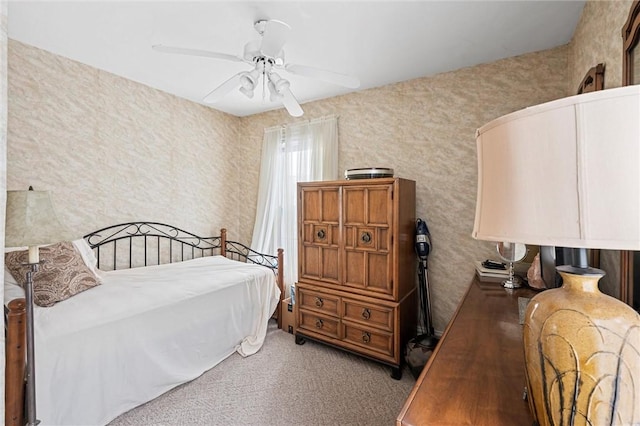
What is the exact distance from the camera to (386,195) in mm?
2475

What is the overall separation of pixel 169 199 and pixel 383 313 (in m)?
2.75

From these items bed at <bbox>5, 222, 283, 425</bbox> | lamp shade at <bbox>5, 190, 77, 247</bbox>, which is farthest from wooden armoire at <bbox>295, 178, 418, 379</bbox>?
lamp shade at <bbox>5, 190, 77, 247</bbox>

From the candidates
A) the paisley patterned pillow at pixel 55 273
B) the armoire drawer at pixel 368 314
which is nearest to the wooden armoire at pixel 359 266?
the armoire drawer at pixel 368 314

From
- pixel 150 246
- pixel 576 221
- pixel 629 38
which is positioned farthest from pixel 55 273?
pixel 629 38

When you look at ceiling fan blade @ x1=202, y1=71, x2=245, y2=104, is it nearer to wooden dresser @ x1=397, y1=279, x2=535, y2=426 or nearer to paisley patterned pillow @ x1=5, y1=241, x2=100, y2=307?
paisley patterned pillow @ x1=5, y1=241, x2=100, y2=307

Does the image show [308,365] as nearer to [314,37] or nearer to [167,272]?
[167,272]

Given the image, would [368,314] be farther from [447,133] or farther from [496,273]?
[447,133]

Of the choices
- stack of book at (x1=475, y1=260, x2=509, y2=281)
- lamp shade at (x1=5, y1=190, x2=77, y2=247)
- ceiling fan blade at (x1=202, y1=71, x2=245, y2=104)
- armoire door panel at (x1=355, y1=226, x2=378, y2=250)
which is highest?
ceiling fan blade at (x1=202, y1=71, x2=245, y2=104)

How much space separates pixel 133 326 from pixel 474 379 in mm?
2037

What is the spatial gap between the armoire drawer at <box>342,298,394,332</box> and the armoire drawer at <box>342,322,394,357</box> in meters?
0.05

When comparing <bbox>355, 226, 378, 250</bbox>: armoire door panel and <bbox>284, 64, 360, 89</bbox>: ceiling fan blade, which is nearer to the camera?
<bbox>284, 64, 360, 89</bbox>: ceiling fan blade

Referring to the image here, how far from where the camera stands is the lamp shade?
142cm

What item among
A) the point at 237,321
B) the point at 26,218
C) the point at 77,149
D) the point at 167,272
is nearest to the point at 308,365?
the point at 237,321

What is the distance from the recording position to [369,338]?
8.30 feet
